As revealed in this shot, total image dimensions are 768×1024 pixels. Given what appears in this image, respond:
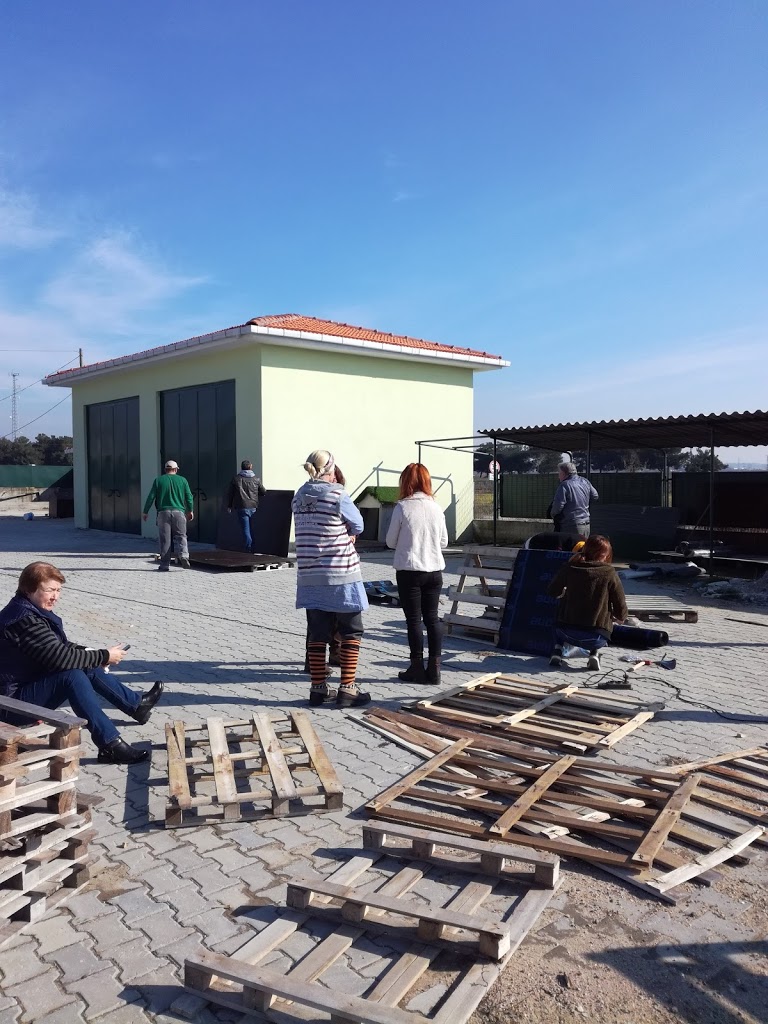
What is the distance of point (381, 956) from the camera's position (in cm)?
306

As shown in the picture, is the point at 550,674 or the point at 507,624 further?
the point at 507,624

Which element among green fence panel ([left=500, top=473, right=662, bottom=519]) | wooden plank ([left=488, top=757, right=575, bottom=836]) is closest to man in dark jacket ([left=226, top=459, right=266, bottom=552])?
green fence panel ([left=500, top=473, right=662, bottom=519])

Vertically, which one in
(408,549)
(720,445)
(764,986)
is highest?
(720,445)

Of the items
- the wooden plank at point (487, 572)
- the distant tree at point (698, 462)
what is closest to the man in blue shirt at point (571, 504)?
the wooden plank at point (487, 572)

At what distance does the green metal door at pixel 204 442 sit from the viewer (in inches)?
699

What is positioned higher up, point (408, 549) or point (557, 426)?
point (557, 426)

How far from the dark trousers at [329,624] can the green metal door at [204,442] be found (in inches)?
458

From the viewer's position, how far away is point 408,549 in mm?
6625

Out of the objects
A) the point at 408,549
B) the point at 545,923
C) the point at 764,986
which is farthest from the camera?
the point at 408,549

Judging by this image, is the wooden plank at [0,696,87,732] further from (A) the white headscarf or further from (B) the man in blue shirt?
(B) the man in blue shirt

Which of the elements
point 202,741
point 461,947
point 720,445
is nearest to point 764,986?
point 461,947

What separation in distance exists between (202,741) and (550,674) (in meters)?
3.26

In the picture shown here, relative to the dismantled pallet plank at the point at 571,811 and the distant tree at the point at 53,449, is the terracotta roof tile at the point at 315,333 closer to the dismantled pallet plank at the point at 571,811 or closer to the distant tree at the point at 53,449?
the dismantled pallet plank at the point at 571,811

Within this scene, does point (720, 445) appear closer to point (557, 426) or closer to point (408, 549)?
point (557, 426)
